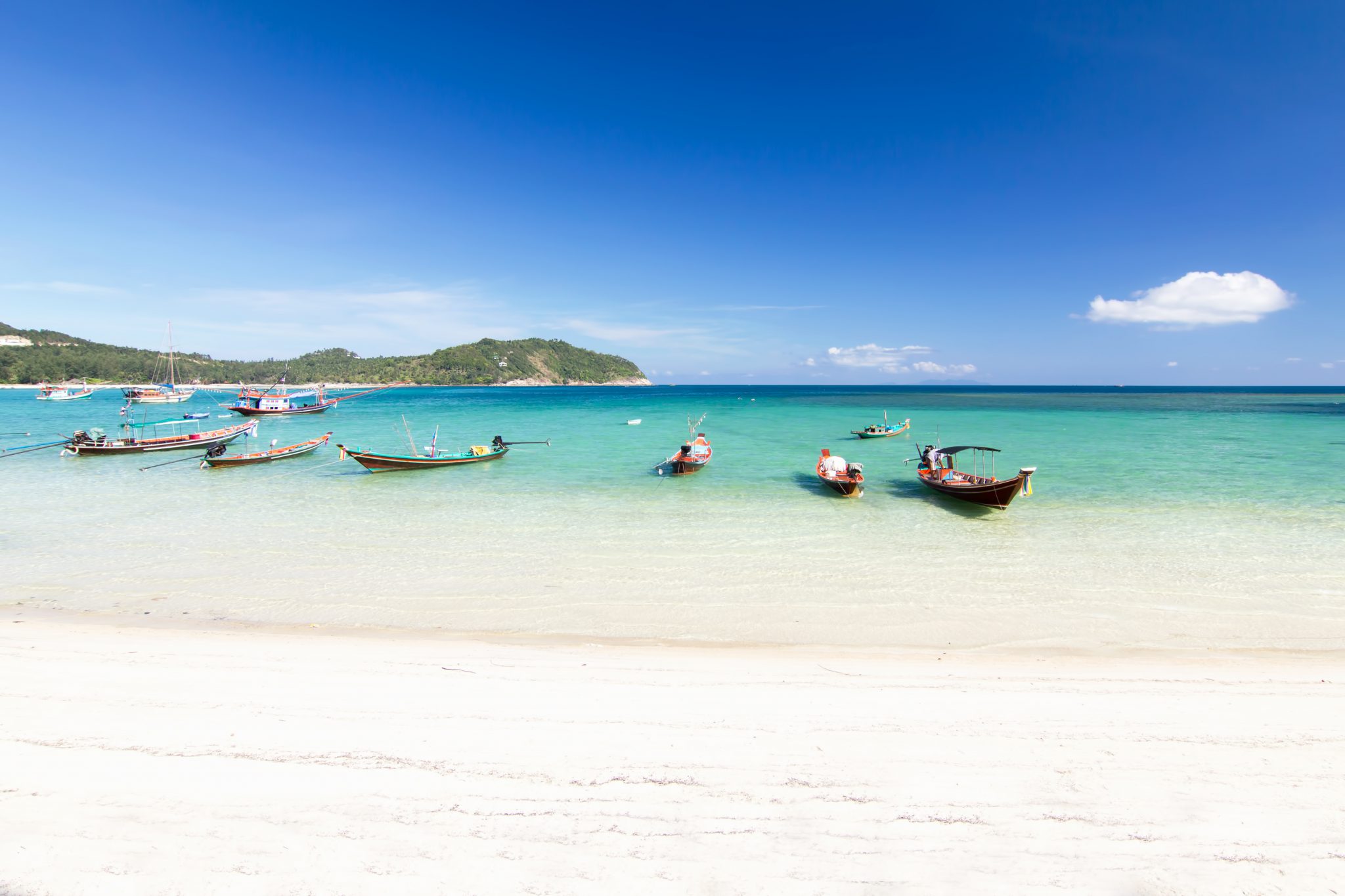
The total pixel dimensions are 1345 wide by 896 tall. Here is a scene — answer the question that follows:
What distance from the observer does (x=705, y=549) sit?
13.0m

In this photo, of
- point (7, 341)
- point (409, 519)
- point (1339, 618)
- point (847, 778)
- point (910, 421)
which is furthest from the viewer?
point (7, 341)

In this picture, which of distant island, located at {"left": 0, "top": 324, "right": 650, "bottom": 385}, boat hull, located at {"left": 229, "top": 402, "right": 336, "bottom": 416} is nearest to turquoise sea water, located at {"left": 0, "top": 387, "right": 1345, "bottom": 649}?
boat hull, located at {"left": 229, "top": 402, "right": 336, "bottom": 416}

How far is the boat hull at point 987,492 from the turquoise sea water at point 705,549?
44cm

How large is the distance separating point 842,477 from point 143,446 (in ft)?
118

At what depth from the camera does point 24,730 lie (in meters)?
5.30

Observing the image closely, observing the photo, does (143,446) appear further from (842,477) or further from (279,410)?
(279,410)

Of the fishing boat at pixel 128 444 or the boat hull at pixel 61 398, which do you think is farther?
the boat hull at pixel 61 398

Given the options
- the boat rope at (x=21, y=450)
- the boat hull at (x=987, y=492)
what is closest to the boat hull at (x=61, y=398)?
the boat rope at (x=21, y=450)

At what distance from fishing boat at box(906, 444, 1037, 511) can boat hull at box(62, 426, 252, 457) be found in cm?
3422

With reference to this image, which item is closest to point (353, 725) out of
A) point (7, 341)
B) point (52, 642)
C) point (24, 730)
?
point (24, 730)

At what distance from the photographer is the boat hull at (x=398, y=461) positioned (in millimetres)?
22938

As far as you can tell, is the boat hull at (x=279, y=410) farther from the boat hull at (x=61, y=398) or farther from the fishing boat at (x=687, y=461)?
the fishing boat at (x=687, y=461)

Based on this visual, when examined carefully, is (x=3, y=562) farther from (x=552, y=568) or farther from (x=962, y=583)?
(x=962, y=583)

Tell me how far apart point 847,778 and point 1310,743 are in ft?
16.1
